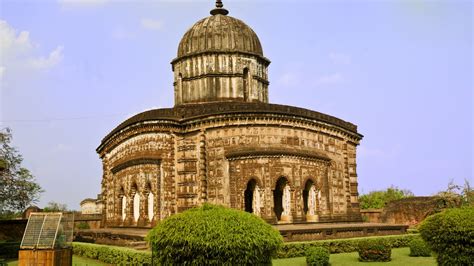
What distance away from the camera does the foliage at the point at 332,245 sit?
16219 mm

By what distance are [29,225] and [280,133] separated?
11.2 m

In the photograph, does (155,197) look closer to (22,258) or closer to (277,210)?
(277,210)

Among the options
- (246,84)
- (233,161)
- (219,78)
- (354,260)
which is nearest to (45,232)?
(233,161)

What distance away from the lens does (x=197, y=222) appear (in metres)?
9.15

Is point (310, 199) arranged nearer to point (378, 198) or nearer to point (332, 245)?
point (332, 245)

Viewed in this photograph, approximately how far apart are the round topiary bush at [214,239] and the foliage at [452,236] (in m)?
4.31

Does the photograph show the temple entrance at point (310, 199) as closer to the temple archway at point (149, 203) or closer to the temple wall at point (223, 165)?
the temple wall at point (223, 165)

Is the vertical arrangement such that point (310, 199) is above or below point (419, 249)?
above

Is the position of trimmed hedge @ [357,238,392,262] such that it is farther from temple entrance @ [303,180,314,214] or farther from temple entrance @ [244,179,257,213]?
temple entrance @ [303,180,314,214]

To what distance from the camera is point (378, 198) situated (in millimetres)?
40344

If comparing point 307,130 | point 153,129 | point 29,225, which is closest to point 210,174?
point 153,129

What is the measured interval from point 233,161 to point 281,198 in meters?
2.88

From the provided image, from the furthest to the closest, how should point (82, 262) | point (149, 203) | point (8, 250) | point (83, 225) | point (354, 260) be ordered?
point (83, 225), point (149, 203), point (8, 250), point (82, 262), point (354, 260)

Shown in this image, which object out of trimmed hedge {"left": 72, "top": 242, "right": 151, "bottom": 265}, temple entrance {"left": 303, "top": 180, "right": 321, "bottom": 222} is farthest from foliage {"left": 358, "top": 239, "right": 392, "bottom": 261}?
trimmed hedge {"left": 72, "top": 242, "right": 151, "bottom": 265}
